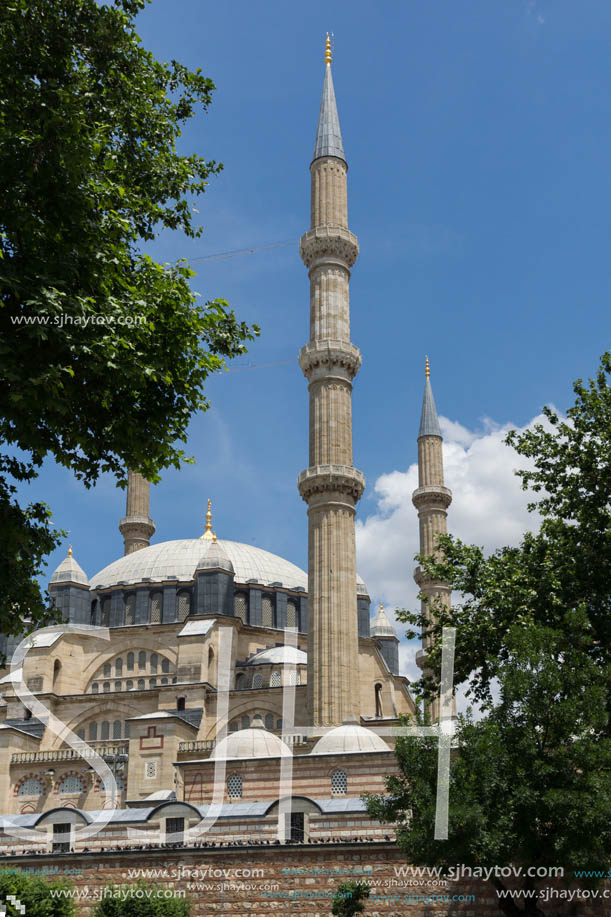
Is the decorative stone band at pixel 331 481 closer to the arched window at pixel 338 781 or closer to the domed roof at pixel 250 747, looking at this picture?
the domed roof at pixel 250 747

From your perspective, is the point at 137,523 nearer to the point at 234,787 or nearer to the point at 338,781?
the point at 234,787

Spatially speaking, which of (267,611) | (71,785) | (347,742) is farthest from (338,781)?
(267,611)

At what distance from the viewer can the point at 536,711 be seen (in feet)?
54.2

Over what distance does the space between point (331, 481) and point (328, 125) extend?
13901 mm

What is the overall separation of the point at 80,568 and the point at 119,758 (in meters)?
13.8

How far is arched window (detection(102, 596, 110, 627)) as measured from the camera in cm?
4778

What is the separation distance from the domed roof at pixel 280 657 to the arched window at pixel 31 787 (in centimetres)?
978

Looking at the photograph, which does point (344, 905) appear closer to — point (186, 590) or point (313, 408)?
point (313, 408)

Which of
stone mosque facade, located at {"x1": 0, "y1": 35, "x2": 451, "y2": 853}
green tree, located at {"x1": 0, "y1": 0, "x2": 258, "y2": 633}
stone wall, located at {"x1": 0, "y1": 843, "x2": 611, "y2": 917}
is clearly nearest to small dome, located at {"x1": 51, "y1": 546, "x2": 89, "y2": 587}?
stone mosque facade, located at {"x1": 0, "y1": 35, "x2": 451, "y2": 853}

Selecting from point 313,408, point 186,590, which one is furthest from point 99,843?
point 186,590

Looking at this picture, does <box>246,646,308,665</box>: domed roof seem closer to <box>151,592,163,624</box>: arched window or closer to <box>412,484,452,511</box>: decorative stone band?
<box>151,592,163,624</box>: arched window

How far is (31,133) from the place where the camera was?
40.0ft

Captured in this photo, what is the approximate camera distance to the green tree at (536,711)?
51.0ft

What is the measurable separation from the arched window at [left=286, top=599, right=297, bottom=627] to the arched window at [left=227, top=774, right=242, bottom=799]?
18406mm
